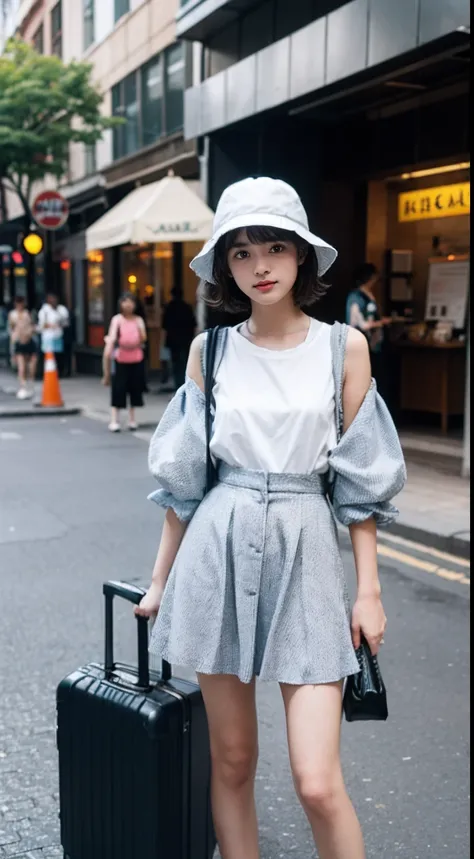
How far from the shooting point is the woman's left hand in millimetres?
2264

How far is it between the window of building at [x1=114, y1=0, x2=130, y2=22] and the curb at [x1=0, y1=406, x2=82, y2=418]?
401 inches

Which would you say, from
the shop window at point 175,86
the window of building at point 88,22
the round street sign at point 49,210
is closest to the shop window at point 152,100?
the shop window at point 175,86

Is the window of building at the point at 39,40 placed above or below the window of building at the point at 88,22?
above

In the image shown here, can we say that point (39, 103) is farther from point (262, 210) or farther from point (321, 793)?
point (321, 793)

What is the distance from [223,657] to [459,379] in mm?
10350

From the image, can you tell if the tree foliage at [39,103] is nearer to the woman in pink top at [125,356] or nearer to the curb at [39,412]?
the curb at [39,412]

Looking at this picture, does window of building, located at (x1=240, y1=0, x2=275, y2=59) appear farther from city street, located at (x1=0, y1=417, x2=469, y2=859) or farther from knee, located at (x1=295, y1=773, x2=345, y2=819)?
knee, located at (x1=295, y1=773, x2=345, y2=819)

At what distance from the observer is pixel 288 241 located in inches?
89.7

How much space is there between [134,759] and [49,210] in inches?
616

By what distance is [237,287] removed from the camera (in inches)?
97.5

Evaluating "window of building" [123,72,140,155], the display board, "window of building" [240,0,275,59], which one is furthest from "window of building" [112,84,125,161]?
the display board

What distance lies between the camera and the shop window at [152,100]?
1883 centimetres

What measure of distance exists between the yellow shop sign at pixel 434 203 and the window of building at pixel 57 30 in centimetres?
1734

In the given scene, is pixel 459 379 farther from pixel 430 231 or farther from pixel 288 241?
pixel 288 241
